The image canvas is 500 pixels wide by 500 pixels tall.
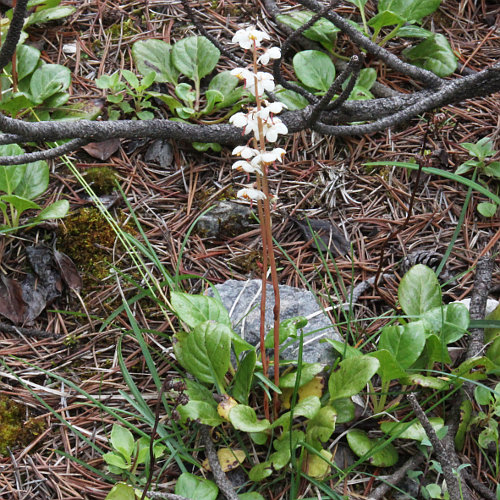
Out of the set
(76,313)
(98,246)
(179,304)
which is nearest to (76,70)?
(98,246)

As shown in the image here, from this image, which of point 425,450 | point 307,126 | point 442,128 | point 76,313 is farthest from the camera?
point 442,128

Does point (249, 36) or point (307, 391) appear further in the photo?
point (307, 391)

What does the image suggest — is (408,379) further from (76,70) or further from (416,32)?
(76,70)

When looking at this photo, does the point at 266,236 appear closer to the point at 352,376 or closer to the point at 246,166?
the point at 246,166

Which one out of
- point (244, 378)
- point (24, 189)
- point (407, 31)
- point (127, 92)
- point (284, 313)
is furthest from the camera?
point (407, 31)

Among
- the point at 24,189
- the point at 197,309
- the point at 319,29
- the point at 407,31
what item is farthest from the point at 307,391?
the point at 407,31
